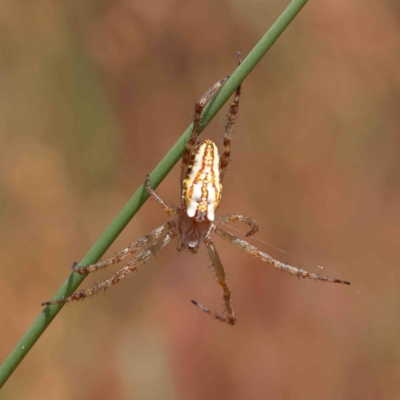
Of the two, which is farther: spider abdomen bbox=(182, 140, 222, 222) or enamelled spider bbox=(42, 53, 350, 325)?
spider abdomen bbox=(182, 140, 222, 222)

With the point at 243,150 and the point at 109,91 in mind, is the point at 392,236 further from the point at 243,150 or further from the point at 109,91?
the point at 109,91

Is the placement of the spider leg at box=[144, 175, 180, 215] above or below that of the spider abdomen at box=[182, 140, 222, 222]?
below

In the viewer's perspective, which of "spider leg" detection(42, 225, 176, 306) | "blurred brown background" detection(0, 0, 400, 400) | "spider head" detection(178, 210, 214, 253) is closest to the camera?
"spider leg" detection(42, 225, 176, 306)

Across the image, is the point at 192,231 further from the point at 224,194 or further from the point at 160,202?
the point at 224,194

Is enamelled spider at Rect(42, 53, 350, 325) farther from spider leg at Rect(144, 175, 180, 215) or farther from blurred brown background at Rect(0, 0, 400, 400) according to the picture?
blurred brown background at Rect(0, 0, 400, 400)

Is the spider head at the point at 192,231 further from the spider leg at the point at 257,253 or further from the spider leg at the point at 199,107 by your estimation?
the spider leg at the point at 199,107

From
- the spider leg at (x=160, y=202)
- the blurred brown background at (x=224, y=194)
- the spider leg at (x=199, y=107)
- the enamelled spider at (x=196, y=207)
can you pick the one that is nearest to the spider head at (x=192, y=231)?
the enamelled spider at (x=196, y=207)

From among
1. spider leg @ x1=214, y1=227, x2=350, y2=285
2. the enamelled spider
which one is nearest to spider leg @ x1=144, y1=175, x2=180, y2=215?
the enamelled spider

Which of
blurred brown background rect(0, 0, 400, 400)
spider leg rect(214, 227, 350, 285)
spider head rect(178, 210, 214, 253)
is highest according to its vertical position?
blurred brown background rect(0, 0, 400, 400)
